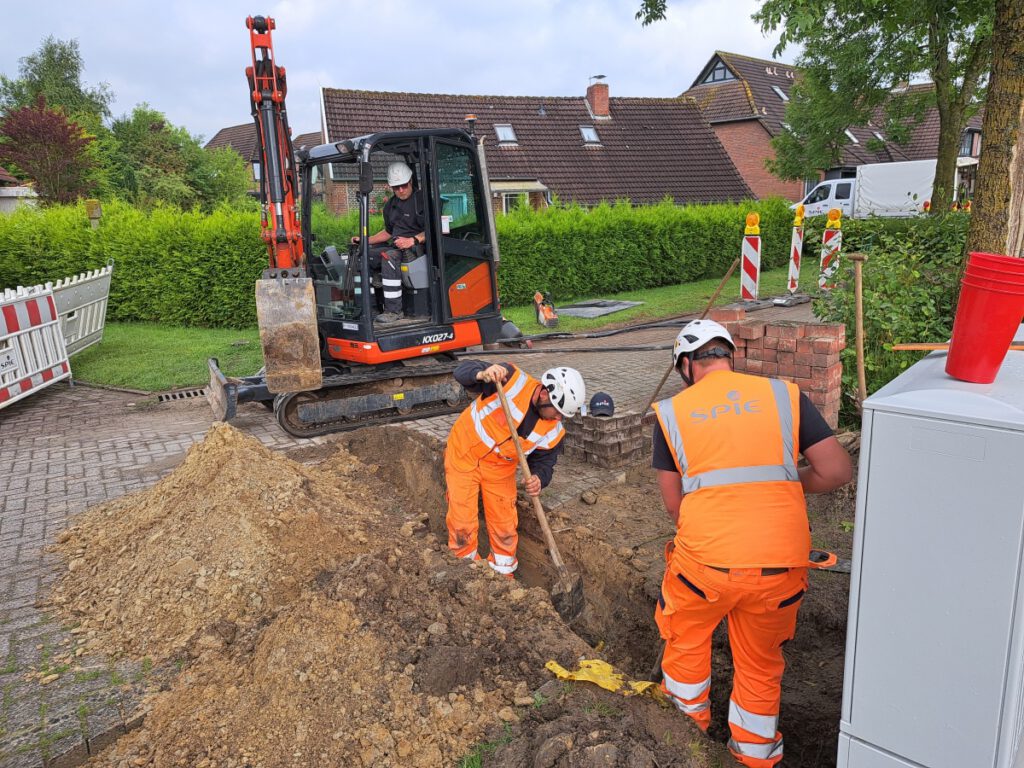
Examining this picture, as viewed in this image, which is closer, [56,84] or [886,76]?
[886,76]

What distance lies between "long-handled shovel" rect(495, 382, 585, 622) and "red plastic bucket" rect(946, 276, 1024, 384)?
2.64 meters

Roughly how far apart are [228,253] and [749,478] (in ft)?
44.1

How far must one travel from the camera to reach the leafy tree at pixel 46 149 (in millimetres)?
23750

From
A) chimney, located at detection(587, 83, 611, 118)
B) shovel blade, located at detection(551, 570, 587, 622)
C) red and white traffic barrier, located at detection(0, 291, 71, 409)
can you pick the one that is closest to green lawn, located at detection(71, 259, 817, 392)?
red and white traffic barrier, located at detection(0, 291, 71, 409)

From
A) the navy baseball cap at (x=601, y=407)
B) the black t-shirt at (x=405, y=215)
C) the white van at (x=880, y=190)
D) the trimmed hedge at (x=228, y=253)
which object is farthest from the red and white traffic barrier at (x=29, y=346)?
the white van at (x=880, y=190)

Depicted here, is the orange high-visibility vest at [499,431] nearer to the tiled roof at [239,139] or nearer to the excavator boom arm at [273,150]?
the excavator boom arm at [273,150]

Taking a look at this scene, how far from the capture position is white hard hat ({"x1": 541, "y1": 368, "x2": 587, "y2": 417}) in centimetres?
443

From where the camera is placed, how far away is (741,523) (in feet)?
9.32

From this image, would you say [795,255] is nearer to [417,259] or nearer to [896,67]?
[896,67]

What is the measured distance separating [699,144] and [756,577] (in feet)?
81.6

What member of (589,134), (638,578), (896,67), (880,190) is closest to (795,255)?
(896,67)

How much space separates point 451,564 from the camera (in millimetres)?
4395

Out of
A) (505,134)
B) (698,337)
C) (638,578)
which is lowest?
(638,578)

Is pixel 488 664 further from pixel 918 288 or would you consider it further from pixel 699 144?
pixel 699 144
